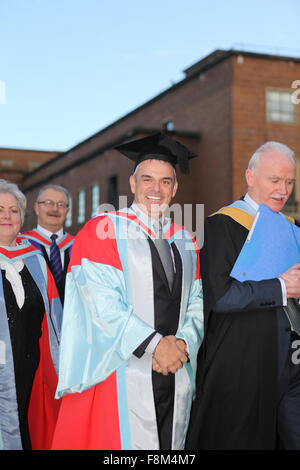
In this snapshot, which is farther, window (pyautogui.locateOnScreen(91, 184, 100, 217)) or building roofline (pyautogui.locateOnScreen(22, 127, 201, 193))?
window (pyautogui.locateOnScreen(91, 184, 100, 217))

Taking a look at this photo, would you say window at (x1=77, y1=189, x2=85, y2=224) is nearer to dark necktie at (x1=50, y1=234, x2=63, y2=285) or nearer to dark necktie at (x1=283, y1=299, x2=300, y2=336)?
dark necktie at (x1=50, y1=234, x2=63, y2=285)

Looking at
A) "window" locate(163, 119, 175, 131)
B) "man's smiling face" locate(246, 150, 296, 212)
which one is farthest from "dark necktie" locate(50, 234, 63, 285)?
"window" locate(163, 119, 175, 131)

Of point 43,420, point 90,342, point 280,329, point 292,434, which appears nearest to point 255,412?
point 292,434

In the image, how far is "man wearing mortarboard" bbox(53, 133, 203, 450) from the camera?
10.6 feet

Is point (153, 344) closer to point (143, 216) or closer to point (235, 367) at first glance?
point (235, 367)

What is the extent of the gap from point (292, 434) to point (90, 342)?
4.49 feet

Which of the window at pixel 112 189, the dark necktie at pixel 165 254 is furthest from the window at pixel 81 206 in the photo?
the dark necktie at pixel 165 254

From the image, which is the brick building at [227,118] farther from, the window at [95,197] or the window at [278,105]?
the window at [95,197]

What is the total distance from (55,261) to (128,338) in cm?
273

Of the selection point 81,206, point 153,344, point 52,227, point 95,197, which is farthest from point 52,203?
point 81,206

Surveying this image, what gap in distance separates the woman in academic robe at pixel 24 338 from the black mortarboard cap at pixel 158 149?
106 centimetres

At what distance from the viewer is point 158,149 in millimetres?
3697

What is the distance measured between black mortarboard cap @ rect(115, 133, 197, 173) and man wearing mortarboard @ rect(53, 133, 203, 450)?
24cm
